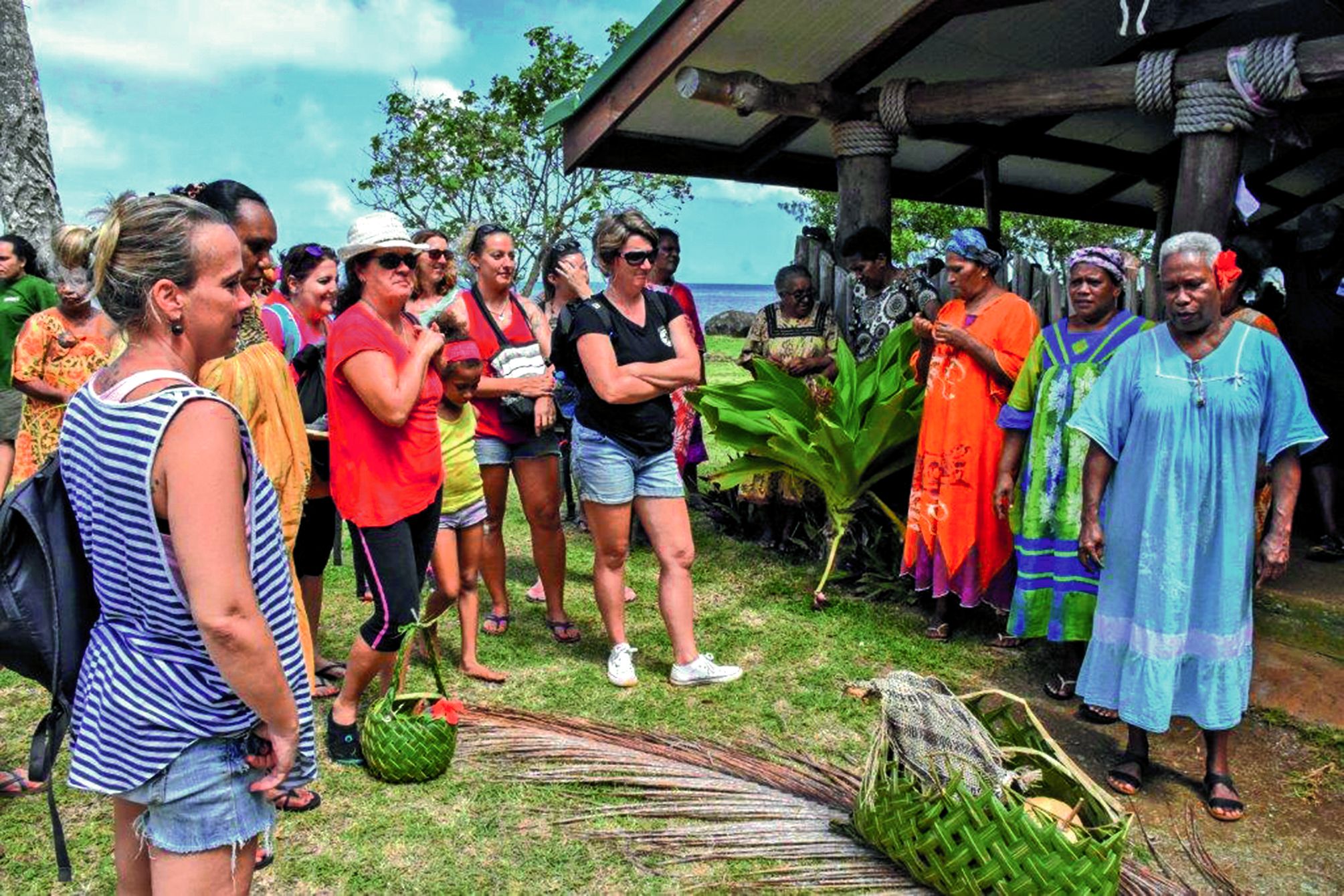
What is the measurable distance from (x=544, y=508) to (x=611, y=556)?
1.82 feet

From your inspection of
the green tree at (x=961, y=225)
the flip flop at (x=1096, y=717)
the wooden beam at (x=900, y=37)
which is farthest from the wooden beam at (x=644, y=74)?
the green tree at (x=961, y=225)

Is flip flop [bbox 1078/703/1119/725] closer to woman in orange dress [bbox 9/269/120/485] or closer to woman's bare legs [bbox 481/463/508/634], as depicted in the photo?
woman's bare legs [bbox 481/463/508/634]

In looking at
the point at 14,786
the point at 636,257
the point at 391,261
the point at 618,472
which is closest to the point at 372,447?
the point at 391,261

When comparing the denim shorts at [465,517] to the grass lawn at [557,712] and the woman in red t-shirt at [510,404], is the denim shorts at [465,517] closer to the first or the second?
the woman in red t-shirt at [510,404]

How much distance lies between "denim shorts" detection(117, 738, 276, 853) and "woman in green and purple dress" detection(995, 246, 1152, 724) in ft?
11.3

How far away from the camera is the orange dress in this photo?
184 inches

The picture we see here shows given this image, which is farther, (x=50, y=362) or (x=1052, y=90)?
(x=1052, y=90)

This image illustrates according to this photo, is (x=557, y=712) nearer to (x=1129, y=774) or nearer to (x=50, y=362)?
(x=1129, y=774)

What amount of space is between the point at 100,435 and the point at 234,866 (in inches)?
31.0

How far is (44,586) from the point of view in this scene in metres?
1.73

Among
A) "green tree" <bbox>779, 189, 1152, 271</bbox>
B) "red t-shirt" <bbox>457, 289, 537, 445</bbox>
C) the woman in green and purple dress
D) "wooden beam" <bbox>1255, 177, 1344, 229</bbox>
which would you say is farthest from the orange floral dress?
"green tree" <bbox>779, 189, 1152, 271</bbox>

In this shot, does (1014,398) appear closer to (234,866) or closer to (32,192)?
(234,866)

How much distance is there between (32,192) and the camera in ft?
27.9

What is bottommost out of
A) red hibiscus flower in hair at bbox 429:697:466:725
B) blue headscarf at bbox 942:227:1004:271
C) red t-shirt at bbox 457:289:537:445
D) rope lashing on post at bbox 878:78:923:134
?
A: red hibiscus flower in hair at bbox 429:697:466:725
